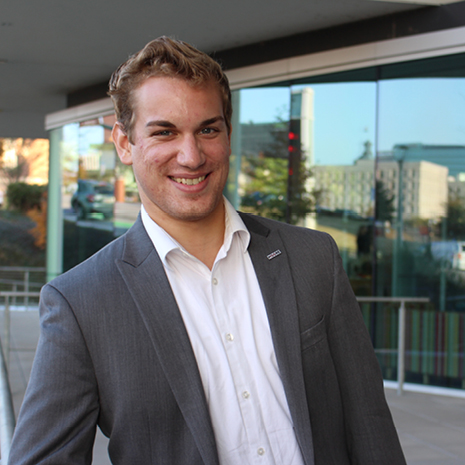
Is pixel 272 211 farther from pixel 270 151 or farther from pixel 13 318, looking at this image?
pixel 13 318

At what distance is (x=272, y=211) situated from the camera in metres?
6.82

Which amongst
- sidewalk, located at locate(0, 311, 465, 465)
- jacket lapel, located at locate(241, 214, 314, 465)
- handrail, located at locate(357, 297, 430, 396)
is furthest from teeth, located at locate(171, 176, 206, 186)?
handrail, located at locate(357, 297, 430, 396)

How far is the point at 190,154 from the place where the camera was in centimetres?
133

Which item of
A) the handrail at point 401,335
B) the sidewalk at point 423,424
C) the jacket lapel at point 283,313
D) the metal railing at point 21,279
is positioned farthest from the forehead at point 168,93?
the metal railing at point 21,279

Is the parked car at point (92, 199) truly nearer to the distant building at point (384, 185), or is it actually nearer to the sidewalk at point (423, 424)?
the sidewalk at point (423, 424)

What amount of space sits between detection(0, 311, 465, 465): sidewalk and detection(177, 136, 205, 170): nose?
9.72 ft

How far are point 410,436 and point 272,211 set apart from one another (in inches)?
130

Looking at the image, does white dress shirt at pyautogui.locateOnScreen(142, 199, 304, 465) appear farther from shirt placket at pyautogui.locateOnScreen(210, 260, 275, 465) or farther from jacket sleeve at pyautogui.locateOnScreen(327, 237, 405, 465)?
jacket sleeve at pyautogui.locateOnScreen(327, 237, 405, 465)

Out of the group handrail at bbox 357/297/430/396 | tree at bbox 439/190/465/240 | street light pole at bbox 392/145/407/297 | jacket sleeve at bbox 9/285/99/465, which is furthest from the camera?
street light pole at bbox 392/145/407/297

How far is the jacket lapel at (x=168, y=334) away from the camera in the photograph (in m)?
1.20

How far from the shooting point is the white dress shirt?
1286mm

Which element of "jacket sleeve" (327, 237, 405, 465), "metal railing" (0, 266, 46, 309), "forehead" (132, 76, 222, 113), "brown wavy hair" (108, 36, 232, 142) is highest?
"brown wavy hair" (108, 36, 232, 142)

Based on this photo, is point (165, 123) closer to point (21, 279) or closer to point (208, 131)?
point (208, 131)

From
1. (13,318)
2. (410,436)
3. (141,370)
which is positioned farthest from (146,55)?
Result: (13,318)
